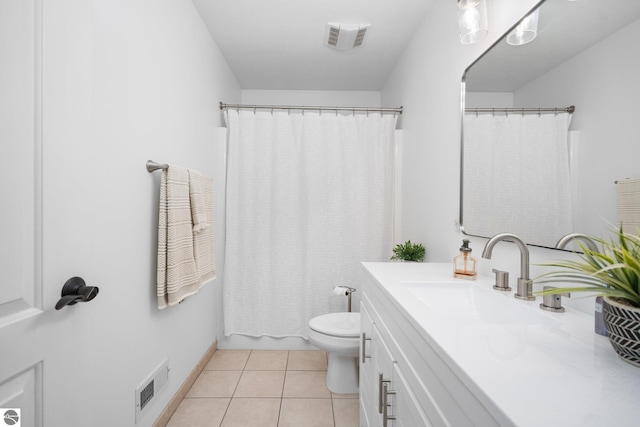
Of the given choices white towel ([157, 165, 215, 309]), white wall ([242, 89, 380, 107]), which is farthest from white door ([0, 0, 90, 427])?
white wall ([242, 89, 380, 107])

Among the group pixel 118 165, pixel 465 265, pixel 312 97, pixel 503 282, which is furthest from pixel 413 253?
pixel 312 97

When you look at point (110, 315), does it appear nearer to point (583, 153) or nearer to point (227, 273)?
point (227, 273)

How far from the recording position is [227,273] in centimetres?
243

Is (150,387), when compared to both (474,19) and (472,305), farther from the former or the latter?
(474,19)

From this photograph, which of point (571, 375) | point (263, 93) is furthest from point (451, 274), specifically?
point (263, 93)

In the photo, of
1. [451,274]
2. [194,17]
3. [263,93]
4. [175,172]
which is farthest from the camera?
[263,93]

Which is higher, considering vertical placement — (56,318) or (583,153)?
(583,153)

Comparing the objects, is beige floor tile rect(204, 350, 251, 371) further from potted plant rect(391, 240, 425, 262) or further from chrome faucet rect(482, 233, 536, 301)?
chrome faucet rect(482, 233, 536, 301)

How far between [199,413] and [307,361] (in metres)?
0.83

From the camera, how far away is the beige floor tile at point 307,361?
2217mm

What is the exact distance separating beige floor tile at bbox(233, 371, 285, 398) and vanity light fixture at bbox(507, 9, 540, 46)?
2165mm

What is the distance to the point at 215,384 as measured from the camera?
201 cm

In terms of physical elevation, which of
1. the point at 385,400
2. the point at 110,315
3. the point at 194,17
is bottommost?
the point at 385,400

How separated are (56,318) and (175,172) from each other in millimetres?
924
